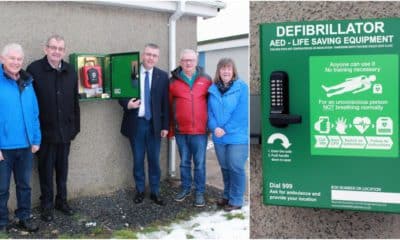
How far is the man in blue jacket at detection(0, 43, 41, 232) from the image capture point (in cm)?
356

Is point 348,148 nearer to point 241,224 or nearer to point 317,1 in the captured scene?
point 317,1

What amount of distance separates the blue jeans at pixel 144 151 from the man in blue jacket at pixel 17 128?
1.04 m

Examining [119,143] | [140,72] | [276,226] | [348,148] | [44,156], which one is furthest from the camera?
[119,143]

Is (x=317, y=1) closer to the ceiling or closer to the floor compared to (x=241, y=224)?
closer to the ceiling

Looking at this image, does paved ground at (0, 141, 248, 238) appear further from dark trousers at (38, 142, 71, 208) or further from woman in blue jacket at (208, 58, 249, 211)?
woman in blue jacket at (208, 58, 249, 211)

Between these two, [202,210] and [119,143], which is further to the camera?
[119,143]

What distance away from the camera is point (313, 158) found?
1.70m

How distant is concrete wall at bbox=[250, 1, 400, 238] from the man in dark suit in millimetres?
2594

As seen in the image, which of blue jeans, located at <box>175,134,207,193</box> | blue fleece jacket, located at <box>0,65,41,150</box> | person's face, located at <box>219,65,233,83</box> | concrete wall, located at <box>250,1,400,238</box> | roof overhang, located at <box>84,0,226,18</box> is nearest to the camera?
concrete wall, located at <box>250,1,400,238</box>

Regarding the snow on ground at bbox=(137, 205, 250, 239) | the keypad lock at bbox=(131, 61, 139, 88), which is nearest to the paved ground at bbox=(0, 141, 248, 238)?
the snow on ground at bbox=(137, 205, 250, 239)

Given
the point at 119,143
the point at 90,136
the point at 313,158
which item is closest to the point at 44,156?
the point at 90,136

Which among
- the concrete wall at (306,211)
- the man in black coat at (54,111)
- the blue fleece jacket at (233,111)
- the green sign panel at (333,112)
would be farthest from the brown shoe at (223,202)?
the green sign panel at (333,112)

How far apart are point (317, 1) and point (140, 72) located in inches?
114

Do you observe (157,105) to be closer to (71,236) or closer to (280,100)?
(71,236)
